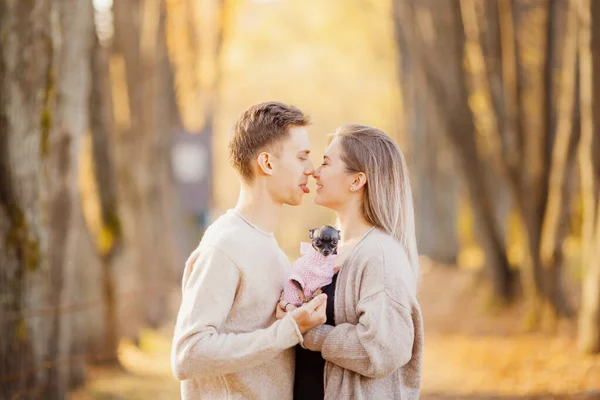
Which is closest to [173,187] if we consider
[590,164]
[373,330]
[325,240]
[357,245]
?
[590,164]

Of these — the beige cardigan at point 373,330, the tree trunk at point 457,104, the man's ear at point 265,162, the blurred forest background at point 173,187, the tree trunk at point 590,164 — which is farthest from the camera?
the tree trunk at point 457,104

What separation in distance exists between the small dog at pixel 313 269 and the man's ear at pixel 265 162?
0.33 metres

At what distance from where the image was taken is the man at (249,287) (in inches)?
130

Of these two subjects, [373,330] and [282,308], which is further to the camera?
[282,308]

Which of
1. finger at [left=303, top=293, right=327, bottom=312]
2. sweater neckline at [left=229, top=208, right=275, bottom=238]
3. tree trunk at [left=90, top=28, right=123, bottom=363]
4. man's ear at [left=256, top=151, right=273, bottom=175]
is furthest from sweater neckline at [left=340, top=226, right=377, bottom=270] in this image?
tree trunk at [left=90, top=28, right=123, bottom=363]

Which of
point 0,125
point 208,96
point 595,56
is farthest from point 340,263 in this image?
point 208,96

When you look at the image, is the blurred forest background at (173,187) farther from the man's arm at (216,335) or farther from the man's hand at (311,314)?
the man's hand at (311,314)

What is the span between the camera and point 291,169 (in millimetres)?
3568

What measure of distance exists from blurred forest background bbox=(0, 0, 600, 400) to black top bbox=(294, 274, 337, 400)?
3269mm

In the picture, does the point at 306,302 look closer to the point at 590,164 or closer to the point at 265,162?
the point at 265,162

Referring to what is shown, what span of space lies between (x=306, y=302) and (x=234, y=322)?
12.2 inches

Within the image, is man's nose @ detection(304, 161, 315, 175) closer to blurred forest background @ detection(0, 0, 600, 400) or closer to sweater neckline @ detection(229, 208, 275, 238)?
sweater neckline @ detection(229, 208, 275, 238)

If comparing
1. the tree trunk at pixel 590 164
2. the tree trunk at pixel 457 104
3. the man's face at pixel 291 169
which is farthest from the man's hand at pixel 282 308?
the tree trunk at pixel 457 104

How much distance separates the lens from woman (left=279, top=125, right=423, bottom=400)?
11.2 ft
